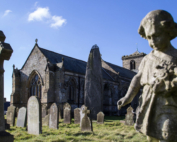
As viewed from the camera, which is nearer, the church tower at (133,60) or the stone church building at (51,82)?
the stone church building at (51,82)

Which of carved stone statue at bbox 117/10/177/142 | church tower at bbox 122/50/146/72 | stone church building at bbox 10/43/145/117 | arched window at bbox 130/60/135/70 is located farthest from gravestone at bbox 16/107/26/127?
arched window at bbox 130/60/135/70

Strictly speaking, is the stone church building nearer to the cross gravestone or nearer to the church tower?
the cross gravestone

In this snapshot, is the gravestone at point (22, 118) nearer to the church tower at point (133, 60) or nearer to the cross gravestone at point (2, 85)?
the cross gravestone at point (2, 85)

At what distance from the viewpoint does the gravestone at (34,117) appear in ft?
25.6

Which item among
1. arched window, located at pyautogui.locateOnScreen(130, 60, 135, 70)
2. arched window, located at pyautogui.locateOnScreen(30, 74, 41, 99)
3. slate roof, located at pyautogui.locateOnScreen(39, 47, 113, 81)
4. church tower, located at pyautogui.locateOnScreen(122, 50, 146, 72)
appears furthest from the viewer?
arched window, located at pyautogui.locateOnScreen(130, 60, 135, 70)

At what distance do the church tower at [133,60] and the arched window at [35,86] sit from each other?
27.7m

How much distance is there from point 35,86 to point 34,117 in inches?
600

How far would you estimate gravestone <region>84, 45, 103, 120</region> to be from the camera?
1450 cm

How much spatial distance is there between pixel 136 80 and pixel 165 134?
74 cm

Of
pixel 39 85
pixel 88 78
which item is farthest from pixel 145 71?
pixel 39 85

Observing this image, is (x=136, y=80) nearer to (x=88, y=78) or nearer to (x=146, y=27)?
(x=146, y=27)

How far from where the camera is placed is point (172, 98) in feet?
6.80

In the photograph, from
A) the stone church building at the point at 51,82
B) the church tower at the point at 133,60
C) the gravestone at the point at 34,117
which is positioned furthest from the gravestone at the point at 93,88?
the church tower at the point at 133,60

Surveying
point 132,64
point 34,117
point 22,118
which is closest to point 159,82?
point 34,117
